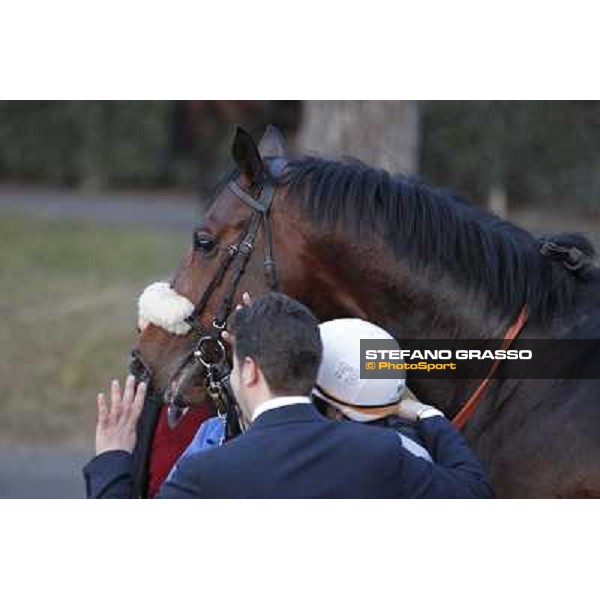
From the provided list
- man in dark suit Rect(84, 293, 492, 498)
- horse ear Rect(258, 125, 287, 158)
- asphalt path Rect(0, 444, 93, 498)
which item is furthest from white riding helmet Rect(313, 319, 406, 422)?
asphalt path Rect(0, 444, 93, 498)

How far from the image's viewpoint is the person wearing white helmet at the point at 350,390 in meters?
2.93

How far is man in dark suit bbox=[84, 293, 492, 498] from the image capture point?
2.55m

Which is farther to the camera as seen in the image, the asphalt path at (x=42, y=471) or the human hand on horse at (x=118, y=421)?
the asphalt path at (x=42, y=471)

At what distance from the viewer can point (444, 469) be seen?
280 cm

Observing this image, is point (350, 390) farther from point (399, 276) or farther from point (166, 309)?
point (166, 309)

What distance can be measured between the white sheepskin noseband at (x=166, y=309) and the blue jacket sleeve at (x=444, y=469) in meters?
0.79

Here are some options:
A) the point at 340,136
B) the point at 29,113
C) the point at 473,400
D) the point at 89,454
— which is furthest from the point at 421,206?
the point at 29,113

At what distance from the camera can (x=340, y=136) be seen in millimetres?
6469

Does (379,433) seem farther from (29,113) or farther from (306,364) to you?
(29,113)

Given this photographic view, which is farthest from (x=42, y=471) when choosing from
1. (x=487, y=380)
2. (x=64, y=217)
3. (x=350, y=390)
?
(x=350, y=390)

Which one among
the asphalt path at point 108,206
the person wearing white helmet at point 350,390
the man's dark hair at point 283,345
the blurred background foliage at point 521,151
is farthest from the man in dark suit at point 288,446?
the asphalt path at point 108,206

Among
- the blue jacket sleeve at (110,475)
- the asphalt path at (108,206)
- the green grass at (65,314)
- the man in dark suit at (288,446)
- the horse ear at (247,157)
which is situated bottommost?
the green grass at (65,314)

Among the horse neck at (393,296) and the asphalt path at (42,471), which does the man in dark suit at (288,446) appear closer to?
the horse neck at (393,296)

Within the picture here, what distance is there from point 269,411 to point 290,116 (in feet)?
35.7
